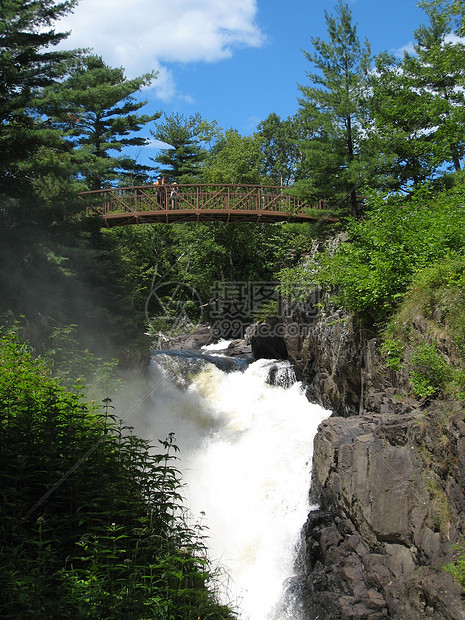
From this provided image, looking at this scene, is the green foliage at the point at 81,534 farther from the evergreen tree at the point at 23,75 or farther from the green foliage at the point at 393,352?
the evergreen tree at the point at 23,75

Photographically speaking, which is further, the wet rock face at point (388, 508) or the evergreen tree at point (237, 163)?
the evergreen tree at point (237, 163)

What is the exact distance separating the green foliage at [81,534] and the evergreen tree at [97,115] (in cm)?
833

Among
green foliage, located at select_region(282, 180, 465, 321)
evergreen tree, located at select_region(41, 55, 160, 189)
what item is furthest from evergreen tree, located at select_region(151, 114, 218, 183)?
green foliage, located at select_region(282, 180, 465, 321)

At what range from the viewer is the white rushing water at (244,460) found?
336 inches

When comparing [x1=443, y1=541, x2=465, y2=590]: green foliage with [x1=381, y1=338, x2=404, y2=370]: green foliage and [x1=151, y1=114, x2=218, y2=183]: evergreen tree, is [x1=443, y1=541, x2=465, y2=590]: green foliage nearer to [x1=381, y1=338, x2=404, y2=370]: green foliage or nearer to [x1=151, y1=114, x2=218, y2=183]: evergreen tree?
[x1=381, y1=338, x2=404, y2=370]: green foliage

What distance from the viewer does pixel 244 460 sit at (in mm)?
11805

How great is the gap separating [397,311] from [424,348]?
188cm

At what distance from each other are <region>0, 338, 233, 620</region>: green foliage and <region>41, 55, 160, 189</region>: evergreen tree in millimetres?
8331

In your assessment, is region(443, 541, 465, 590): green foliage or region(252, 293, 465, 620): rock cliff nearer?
region(443, 541, 465, 590): green foliage

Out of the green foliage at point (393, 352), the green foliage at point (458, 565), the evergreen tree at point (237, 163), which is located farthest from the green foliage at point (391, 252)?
the evergreen tree at point (237, 163)

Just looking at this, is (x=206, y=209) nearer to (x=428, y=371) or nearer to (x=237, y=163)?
(x=237, y=163)

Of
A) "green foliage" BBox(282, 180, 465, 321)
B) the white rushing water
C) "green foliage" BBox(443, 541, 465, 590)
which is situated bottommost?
the white rushing water

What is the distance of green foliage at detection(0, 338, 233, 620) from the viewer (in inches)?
142

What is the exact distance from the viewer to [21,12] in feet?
36.5
